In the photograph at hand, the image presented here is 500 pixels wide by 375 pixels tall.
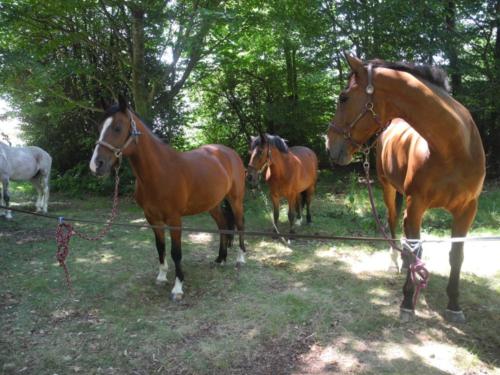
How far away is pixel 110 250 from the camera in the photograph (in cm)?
610

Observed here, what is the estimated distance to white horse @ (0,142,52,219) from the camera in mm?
7980

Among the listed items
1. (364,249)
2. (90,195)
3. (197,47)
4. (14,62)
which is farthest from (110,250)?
(90,195)

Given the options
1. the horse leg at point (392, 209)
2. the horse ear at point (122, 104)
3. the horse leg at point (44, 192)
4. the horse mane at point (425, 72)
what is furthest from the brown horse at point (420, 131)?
the horse leg at point (44, 192)

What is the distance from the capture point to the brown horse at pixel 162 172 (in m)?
3.78

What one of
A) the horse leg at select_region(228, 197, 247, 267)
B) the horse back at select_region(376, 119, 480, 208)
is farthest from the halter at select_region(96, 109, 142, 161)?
the horse back at select_region(376, 119, 480, 208)

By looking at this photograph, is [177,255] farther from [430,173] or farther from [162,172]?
[430,173]

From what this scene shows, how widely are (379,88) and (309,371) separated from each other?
89.9 inches

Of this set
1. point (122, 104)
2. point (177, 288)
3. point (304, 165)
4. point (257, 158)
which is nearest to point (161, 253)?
point (177, 288)

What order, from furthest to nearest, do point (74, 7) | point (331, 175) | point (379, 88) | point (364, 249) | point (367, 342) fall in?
1. point (331, 175)
2. point (74, 7)
3. point (364, 249)
4. point (367, 342)
5. point (379, 88)

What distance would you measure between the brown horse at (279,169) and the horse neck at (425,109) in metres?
3.51

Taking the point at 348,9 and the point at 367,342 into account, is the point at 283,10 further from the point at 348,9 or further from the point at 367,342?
the point at 367,342

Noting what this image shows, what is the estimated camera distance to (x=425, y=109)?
2.91 metres

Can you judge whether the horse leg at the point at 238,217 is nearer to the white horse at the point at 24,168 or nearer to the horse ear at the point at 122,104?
the horse ear at the point at 122,104

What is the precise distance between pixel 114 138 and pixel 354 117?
7.66 feet
